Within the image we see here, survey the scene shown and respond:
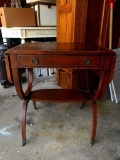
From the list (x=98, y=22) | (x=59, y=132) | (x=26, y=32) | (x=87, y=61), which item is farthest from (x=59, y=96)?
(x=26, y=32)

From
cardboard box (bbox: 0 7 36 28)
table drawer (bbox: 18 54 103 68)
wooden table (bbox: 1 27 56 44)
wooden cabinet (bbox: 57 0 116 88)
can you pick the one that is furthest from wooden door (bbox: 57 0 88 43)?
table drawer (bbox: 18 54 103 68)

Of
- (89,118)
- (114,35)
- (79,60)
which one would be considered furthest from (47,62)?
(114,35)

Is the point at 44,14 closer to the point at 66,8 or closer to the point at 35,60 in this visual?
the point at 66,8

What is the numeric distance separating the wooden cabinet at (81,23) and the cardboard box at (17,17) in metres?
0.67

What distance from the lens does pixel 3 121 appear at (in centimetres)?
143

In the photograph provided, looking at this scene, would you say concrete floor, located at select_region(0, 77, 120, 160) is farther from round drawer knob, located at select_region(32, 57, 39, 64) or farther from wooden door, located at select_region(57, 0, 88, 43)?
wooden door, located at select_region(57, 0, 88, 43)

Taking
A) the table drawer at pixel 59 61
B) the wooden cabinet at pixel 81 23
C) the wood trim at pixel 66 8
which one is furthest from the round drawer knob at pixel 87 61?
the wood trim at pixel 66 8

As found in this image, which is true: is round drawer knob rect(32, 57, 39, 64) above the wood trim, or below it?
below

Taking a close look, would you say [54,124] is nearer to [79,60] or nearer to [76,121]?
[76,121]

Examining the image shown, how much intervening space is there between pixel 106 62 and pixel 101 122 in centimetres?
72

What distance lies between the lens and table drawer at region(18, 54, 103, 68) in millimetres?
942

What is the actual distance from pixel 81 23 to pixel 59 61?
0.90 m

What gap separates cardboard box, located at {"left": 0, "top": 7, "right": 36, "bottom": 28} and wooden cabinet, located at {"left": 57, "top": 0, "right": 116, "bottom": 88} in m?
0.67

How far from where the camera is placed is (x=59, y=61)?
37.6 inches
